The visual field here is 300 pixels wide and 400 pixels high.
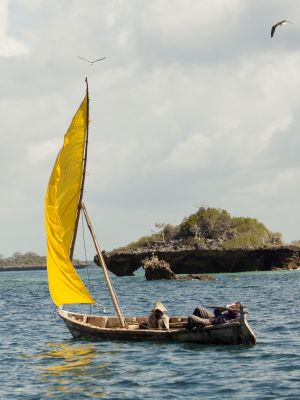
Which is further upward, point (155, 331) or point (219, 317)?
point (219, 317)

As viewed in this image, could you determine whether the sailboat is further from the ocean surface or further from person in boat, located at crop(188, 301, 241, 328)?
person in boat, located at crop(188, 301, 241, 328)

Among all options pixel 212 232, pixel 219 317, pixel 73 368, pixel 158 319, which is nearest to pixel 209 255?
pixel 212 232

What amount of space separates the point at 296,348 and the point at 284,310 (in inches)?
601

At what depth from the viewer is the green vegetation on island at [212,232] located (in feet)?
408

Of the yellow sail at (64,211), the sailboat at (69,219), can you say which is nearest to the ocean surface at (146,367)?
the sailboat at (69,219)

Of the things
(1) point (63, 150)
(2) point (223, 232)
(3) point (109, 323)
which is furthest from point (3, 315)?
(2) point (223, 232)

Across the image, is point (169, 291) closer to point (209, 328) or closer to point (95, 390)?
point (209, 328)

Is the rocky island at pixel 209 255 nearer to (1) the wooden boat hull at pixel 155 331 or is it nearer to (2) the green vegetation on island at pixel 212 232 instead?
(2) the green vegetation on island at pixel 212 232

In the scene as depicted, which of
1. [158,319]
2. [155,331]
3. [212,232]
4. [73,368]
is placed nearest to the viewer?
[73,368]

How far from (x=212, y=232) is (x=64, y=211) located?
98.6 metres

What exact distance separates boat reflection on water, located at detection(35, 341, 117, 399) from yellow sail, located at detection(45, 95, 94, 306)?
2557 mm

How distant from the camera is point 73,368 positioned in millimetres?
26031

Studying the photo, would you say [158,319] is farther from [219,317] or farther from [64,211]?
[64,211]

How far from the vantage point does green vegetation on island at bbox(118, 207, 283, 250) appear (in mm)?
124250
